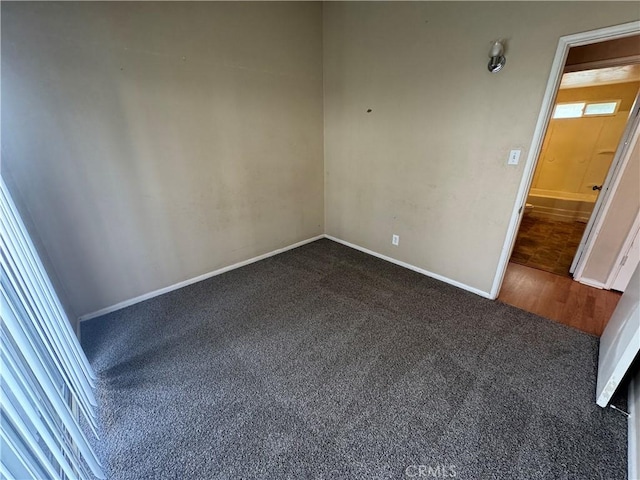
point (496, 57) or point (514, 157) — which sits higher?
point (496, 57)

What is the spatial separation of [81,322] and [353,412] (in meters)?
2.24

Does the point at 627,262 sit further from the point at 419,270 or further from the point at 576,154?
the point at 576,154

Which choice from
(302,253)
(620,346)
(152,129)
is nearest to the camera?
(620,346)

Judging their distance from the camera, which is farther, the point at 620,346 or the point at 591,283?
the point at 591,283

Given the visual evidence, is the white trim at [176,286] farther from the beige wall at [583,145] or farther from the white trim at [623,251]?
the beige wall at [583,145]

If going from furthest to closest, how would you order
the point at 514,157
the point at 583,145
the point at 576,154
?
1. the point at 576,154
2. the point at 583,145
3. the point at 514,157

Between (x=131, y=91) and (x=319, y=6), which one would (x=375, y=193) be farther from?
(x=131, y=91)

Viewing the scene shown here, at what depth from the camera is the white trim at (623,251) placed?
2.33 m

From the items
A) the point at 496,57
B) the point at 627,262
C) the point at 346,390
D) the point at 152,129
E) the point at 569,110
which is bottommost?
the point at 346,390

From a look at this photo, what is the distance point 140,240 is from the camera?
234cm

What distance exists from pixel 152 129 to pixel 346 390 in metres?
2.39

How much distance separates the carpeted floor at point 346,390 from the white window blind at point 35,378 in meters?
0.27

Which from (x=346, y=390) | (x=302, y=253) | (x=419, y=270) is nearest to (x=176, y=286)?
(x=302, y=253)

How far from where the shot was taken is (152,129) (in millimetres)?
2160
